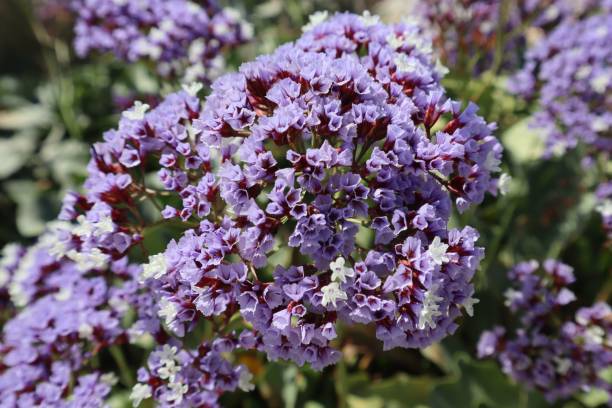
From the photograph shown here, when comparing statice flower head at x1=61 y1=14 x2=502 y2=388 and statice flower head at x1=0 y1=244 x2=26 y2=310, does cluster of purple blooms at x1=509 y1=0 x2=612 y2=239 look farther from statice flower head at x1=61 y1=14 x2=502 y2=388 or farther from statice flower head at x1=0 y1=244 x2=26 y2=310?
statice flower head at x1=0 y1=244 x2=26 y2=310

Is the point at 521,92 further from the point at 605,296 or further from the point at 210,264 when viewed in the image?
the point at 210,264

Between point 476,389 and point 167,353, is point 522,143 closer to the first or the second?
point 476,389

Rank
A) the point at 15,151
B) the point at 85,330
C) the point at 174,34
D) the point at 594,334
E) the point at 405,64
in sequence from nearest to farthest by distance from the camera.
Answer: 1. the point at 405,64
2. the point at 85,330
3. the point at 594,334
4. the point at 174,34
5. the point at 15,151

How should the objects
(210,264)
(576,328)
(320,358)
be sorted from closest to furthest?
(210,264) → (320,358) → (576,328)

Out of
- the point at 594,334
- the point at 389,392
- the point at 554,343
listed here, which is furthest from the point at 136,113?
the point at 594,334

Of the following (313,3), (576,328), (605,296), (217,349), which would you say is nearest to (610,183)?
(605,296)

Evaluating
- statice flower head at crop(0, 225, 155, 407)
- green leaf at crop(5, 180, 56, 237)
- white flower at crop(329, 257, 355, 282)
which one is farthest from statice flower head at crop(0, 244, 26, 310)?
white flower at crop(329, 257, 355, 282)

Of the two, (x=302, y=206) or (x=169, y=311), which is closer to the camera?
(x=302, y=206)
